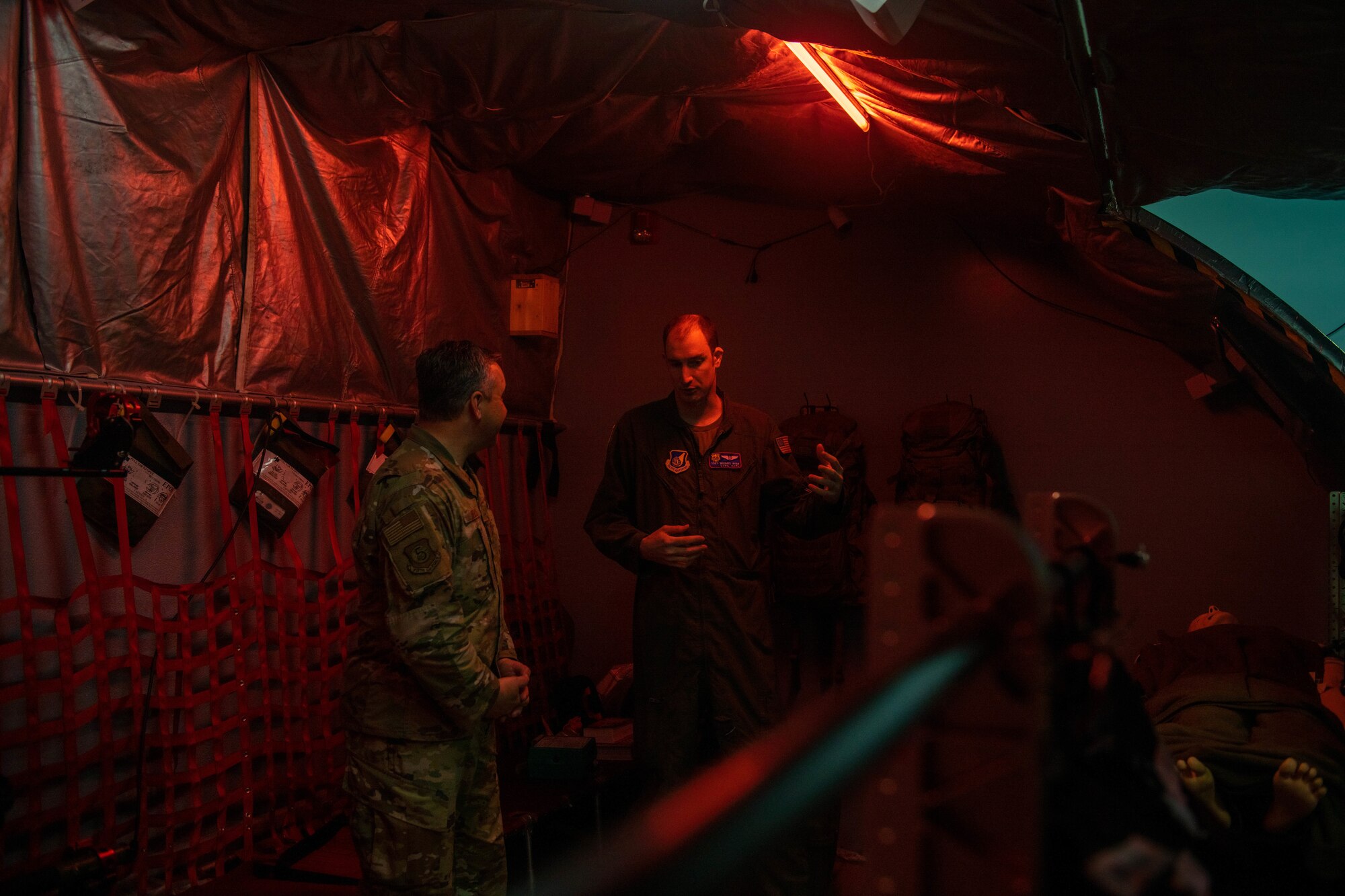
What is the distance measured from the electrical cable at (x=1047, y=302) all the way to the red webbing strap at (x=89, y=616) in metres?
4.18

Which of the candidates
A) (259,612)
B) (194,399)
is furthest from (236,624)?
(194,399)

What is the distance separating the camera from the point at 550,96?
12.6ft

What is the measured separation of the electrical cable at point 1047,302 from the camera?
177 inches

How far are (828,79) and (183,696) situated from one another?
311 cm

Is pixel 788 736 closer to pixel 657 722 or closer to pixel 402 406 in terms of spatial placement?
pixel 657 722

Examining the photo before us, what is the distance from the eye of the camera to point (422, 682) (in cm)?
251

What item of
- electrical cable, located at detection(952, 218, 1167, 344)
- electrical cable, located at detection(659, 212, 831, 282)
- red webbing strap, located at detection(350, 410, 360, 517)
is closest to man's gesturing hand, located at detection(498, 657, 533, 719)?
red webbing strap, located at detection(350, 410, 360, 517)

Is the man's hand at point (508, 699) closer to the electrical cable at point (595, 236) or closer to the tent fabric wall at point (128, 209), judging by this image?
the tent fabric wall at point (128, 209)

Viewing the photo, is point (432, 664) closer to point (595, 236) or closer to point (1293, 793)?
point (1293, 793)

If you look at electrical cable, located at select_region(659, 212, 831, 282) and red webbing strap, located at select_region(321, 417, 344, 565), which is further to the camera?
electrical cable, located at select_region(659, 212, 831, 282)

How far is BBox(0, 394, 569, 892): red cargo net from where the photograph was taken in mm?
2785

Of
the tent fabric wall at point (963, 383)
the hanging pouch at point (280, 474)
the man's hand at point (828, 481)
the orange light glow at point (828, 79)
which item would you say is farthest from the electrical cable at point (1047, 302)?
the hanging pouch at point (280, 474)

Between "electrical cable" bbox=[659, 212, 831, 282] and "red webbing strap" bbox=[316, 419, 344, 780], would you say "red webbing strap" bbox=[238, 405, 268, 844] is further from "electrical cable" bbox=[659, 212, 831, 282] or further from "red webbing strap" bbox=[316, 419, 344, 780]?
"electrical cable" bbox=[659, 212, 831, 282]

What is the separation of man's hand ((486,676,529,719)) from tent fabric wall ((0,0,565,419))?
5.57 feet
